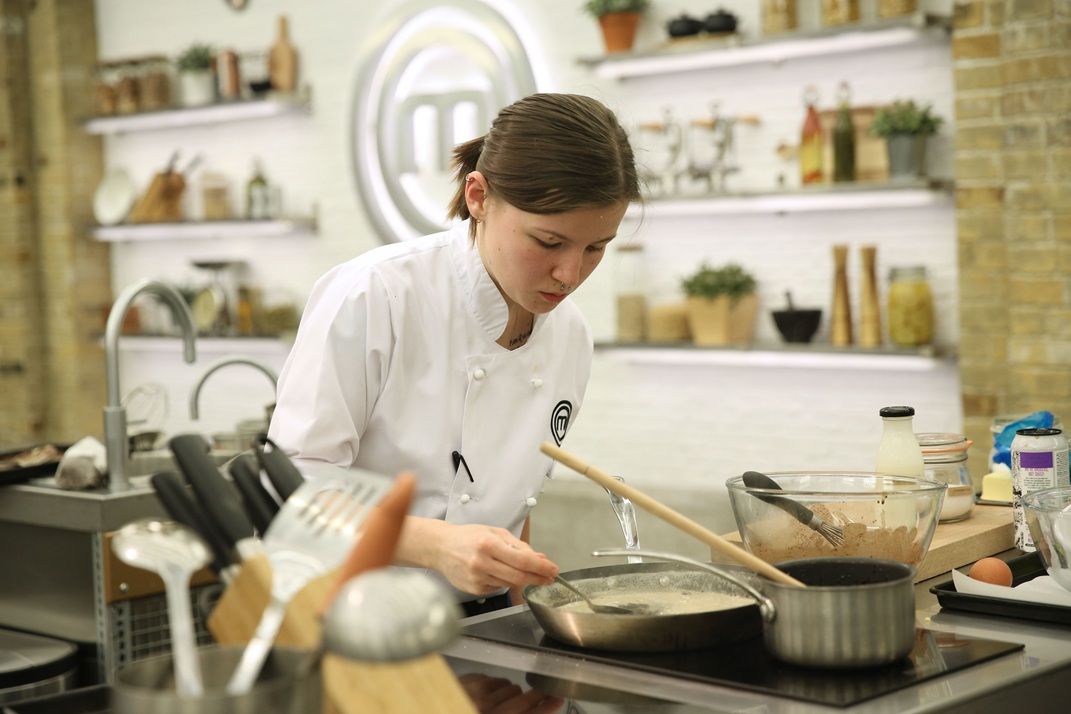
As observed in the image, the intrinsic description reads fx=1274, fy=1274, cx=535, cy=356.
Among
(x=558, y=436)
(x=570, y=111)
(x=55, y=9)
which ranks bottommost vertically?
(x=558, y=436)

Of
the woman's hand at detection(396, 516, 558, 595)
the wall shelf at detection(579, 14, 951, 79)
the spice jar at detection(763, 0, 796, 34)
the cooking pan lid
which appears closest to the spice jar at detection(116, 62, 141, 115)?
the wall shelf at detection(579, 14, 951, 79)

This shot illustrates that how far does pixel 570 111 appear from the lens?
6.42 ft

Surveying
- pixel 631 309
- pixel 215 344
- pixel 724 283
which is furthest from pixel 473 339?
pixel 215 344

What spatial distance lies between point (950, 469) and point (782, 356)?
2.60m

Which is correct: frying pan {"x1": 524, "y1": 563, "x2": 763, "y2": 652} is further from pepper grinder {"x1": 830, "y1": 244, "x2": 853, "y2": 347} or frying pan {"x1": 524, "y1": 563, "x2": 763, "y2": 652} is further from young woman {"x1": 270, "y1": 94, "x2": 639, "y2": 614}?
pepper grinder {"x1": 830, "y1": 244, "x2": 853, "y2": 347}

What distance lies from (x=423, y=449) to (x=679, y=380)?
3.32 m

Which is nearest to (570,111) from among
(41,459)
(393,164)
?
(41,459)

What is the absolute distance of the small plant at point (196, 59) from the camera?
21.6ft

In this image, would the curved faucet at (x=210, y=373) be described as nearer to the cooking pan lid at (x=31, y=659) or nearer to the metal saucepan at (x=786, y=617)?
the cooking pan lid at (x=31, y=659)

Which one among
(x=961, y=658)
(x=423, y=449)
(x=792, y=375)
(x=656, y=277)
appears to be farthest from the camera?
(x=656, y=277)

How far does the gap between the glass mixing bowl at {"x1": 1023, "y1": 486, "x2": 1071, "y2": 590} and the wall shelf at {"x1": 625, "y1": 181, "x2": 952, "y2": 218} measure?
2865 millimetres

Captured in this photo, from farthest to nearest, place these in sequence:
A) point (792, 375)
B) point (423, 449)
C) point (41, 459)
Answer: point (792, 375)
point (41, 459)
point (423, 449)

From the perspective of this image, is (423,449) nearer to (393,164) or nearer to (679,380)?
(679,380)

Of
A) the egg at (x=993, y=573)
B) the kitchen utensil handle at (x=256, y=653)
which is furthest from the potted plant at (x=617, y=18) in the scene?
the kitchen utensil handle at (x=256, y=653)
